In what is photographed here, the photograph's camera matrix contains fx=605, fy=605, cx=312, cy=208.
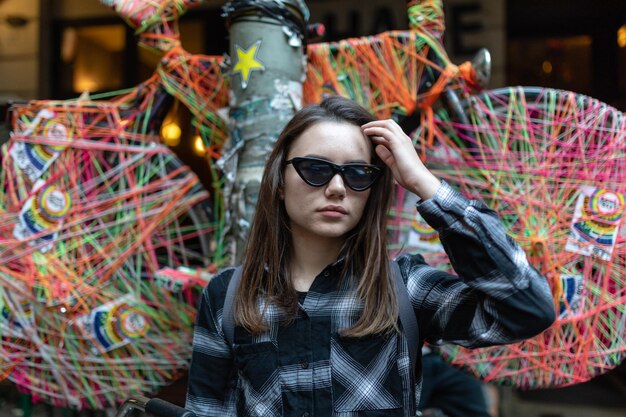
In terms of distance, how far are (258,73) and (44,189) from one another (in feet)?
3.34

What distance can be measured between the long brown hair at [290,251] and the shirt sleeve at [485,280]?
178 millimetres

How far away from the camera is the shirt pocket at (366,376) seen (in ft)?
4.75

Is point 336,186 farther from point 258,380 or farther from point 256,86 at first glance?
point 256,86

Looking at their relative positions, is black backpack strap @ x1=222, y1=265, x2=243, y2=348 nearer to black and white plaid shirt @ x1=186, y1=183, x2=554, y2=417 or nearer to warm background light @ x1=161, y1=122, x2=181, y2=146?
black and white plaid shirt @ x1=186, y1=183, x2=554, y2=417

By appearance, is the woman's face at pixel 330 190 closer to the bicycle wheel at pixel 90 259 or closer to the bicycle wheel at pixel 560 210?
the bicycle wheel at pixel 560 210

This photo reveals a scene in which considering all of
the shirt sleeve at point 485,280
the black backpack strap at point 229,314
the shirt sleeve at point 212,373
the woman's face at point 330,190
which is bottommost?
the shirt sleeve at point 212,373

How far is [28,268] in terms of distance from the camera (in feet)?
7.98

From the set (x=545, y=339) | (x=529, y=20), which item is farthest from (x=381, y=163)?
(x=529, y=20)

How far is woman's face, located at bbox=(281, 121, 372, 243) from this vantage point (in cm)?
152

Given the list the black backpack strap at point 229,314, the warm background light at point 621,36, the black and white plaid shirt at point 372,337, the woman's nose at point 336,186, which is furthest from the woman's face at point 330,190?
the warm background light at point 621,36

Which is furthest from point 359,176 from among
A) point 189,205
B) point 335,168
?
point 189,205

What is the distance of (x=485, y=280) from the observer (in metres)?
1.37

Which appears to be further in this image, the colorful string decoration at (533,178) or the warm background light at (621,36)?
the warm background light at (621,36)

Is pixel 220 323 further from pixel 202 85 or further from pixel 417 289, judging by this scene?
pixel 202 85
